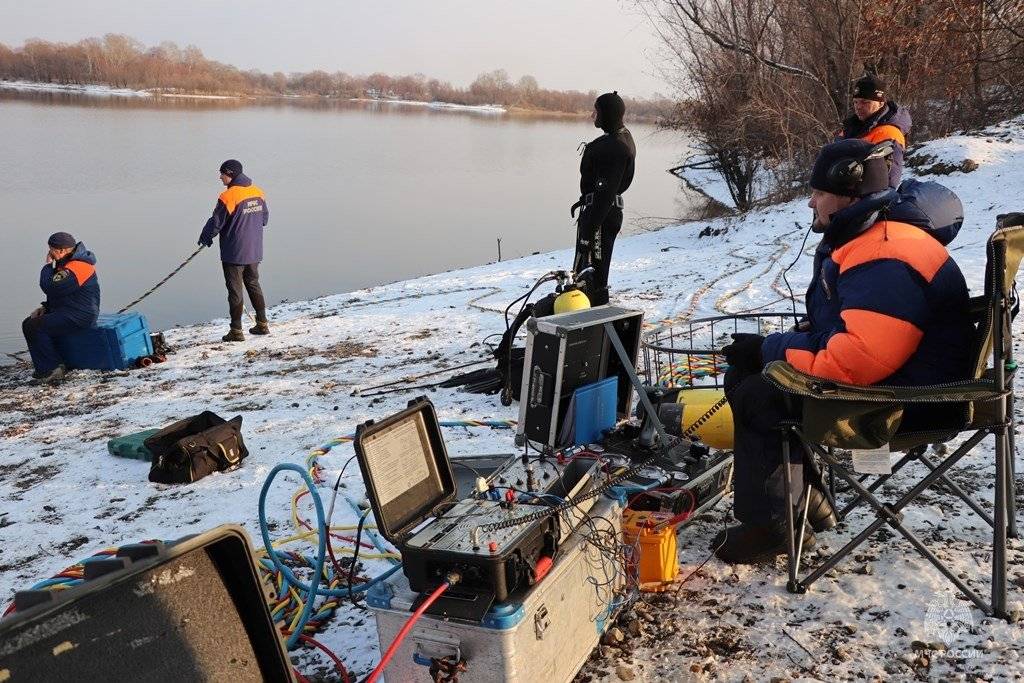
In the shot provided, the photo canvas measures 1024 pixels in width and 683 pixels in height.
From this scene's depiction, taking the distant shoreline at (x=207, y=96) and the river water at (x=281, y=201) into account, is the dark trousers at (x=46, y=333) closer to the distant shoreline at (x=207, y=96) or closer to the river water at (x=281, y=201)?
the river water at (x=281, y=201)

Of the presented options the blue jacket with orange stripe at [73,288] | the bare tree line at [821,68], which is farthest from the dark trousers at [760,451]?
the bare tree line at [821,68]

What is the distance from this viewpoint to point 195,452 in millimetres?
4457

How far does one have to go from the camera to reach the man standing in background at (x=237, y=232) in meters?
8.05

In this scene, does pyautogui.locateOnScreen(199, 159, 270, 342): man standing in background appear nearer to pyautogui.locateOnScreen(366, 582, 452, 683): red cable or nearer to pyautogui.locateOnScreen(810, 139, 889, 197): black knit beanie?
pyautogui.locateOnScreen(810, 139, 889, 197): black knit beanie

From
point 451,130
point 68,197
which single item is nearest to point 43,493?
point 68,197

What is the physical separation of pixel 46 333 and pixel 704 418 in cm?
599

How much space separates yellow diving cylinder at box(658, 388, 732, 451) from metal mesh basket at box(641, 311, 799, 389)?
135mm

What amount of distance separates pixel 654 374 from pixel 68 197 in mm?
17798

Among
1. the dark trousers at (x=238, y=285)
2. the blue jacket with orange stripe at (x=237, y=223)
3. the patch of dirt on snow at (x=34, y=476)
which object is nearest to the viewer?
the patch of dirt on snow at (x=34, y=476)

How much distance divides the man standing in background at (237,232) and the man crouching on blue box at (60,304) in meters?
1.10

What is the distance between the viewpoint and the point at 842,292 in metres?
2.59

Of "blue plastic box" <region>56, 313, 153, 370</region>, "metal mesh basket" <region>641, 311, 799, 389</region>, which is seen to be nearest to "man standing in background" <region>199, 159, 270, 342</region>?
"blue plastic box" <region>56, 313, 153, 370</region>

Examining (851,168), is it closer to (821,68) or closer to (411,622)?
(411,622)

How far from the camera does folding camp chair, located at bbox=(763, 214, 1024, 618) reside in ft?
7.95
